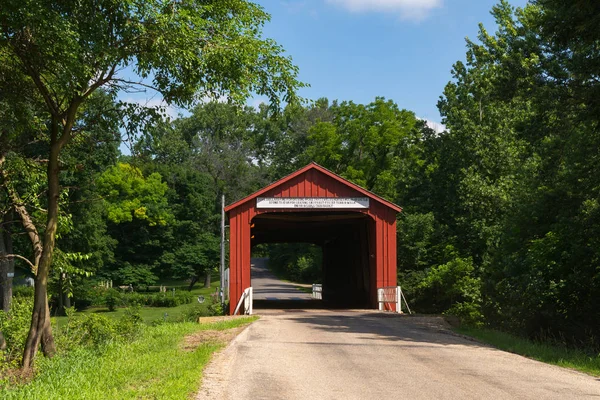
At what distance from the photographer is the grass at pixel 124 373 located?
7.02 meters

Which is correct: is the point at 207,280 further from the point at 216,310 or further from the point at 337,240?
the point at 216,310

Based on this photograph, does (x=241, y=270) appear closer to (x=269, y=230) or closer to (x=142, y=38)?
(x=269, y=230)

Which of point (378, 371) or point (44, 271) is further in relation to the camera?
point (44, 271)

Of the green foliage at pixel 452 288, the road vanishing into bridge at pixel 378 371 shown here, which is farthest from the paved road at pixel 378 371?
the green foliage at pixel 452 288

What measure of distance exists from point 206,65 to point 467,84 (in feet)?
90.0

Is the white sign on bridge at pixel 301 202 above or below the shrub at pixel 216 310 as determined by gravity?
above

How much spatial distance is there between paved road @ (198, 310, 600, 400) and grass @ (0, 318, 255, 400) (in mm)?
338

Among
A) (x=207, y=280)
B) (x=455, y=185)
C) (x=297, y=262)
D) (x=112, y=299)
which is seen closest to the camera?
(x=455, y=185)

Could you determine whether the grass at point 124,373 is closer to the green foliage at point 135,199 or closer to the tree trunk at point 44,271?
the tree trunk at point 44,271

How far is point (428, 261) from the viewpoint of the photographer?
3119 cm

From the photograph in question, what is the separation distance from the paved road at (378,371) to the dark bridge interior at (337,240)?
→ 1107 cm

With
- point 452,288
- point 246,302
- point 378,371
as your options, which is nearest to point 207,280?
point 452,288

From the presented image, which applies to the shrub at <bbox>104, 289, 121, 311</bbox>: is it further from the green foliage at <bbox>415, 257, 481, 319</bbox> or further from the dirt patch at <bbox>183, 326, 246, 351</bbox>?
the dirt patch at <bbox>183, 326, 246, 351</bbox>

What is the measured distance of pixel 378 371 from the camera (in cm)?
883
